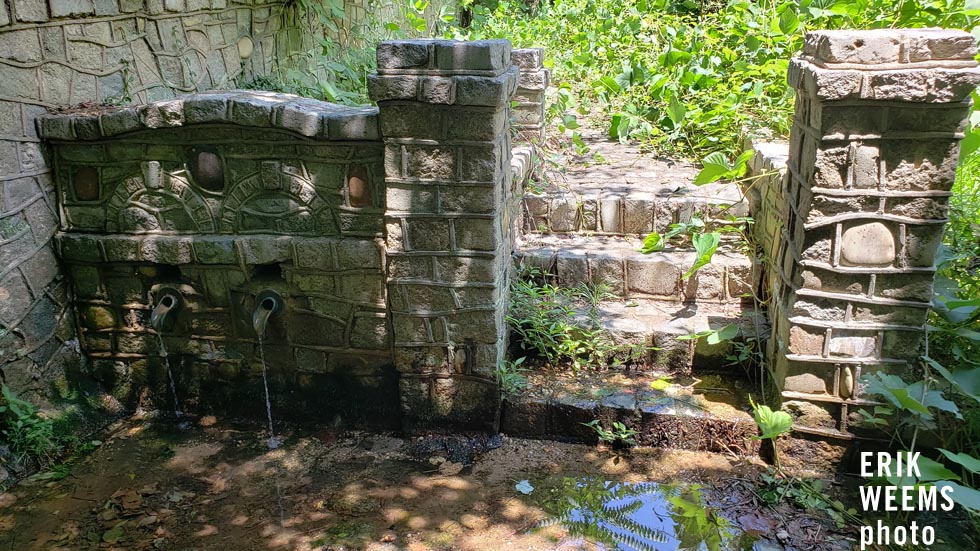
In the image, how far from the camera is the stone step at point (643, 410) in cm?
330

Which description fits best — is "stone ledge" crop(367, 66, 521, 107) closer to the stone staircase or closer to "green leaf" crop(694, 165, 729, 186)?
"green leaf" crop(694, 165, 729, 186)

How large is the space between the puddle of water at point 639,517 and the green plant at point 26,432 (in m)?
2.30

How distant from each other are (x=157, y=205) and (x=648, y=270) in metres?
2.57

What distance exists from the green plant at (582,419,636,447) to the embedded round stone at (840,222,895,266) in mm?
1188

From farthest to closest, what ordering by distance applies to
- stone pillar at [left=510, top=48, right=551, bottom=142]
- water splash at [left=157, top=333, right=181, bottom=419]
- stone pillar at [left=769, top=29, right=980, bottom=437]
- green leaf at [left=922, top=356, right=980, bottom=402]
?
stone pillar at [left=510, top=48, right=551, bottom=142] → water splash at [left=157, top=333, right=181, bottom=419] → green leaf at [left=922, top=356, right=980, bottom=402] → stone pillar at [left=769, top=29, right=980, bottom=437]

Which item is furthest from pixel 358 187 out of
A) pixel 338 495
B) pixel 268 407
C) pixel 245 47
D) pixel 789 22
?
pixel 789 22

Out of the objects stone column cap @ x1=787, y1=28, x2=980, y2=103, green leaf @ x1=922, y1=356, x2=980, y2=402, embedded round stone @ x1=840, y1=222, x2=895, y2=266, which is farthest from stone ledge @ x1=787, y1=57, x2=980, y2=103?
green leaf @ x1=922, y1=356, x2=980, y2=402

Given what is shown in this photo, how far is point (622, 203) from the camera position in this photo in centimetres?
446

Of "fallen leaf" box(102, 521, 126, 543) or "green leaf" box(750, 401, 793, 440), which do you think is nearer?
"fallen leaf" box(102, 521, 126, 543)

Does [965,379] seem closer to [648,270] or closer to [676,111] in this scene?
[648,270]

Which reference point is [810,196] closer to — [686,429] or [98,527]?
[686,429]

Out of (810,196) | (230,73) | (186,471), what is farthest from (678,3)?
(186,471)

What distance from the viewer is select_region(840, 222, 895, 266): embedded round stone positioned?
2.85m

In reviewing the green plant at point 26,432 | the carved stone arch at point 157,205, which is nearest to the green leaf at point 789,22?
the carved stone arch at point 157,205
